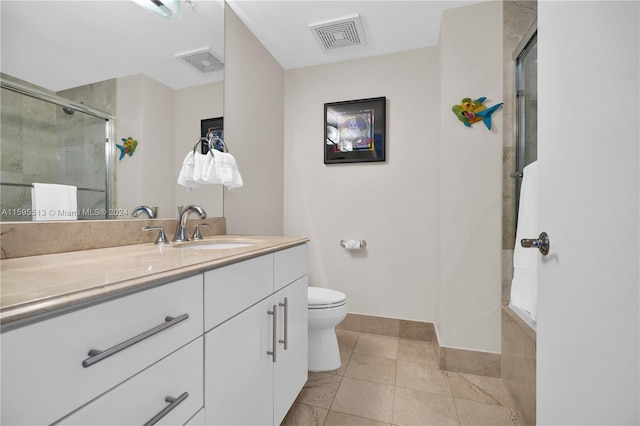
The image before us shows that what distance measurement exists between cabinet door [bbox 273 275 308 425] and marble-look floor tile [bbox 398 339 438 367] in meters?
0.89

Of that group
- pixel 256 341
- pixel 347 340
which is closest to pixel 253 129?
pixel 256 341

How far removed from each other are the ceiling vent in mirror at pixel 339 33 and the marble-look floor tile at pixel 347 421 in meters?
2.38

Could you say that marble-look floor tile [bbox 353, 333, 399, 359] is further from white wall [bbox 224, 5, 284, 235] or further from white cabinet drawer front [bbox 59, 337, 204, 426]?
white cabinet drawer front [bbox 59, 337, 204, 426]

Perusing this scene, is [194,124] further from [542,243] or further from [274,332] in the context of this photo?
[542,243]

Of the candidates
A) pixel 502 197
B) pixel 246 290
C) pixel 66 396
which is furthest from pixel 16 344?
pixel 502 197

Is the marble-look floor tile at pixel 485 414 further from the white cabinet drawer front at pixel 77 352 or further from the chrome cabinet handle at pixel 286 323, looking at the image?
the white cabinet drawer front at pixel 77 352

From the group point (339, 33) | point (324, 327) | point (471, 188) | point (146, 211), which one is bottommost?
point (324, 327)

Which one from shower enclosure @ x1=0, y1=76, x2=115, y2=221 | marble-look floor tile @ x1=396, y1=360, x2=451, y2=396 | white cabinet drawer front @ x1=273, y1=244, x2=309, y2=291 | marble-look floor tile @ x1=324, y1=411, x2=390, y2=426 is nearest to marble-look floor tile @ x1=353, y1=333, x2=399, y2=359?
marble-look floor tile @ x1=396, y1=360, x2=451, y2=396

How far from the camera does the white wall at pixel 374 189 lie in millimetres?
2201

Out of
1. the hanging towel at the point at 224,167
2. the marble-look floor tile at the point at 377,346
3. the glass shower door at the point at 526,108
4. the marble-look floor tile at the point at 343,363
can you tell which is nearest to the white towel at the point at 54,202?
the hanging towel at the point at 224,167

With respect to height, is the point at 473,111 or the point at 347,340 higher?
the point at 473,111

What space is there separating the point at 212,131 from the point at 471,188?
1.68m

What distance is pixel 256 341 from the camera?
998mm

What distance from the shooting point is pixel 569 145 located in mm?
659
